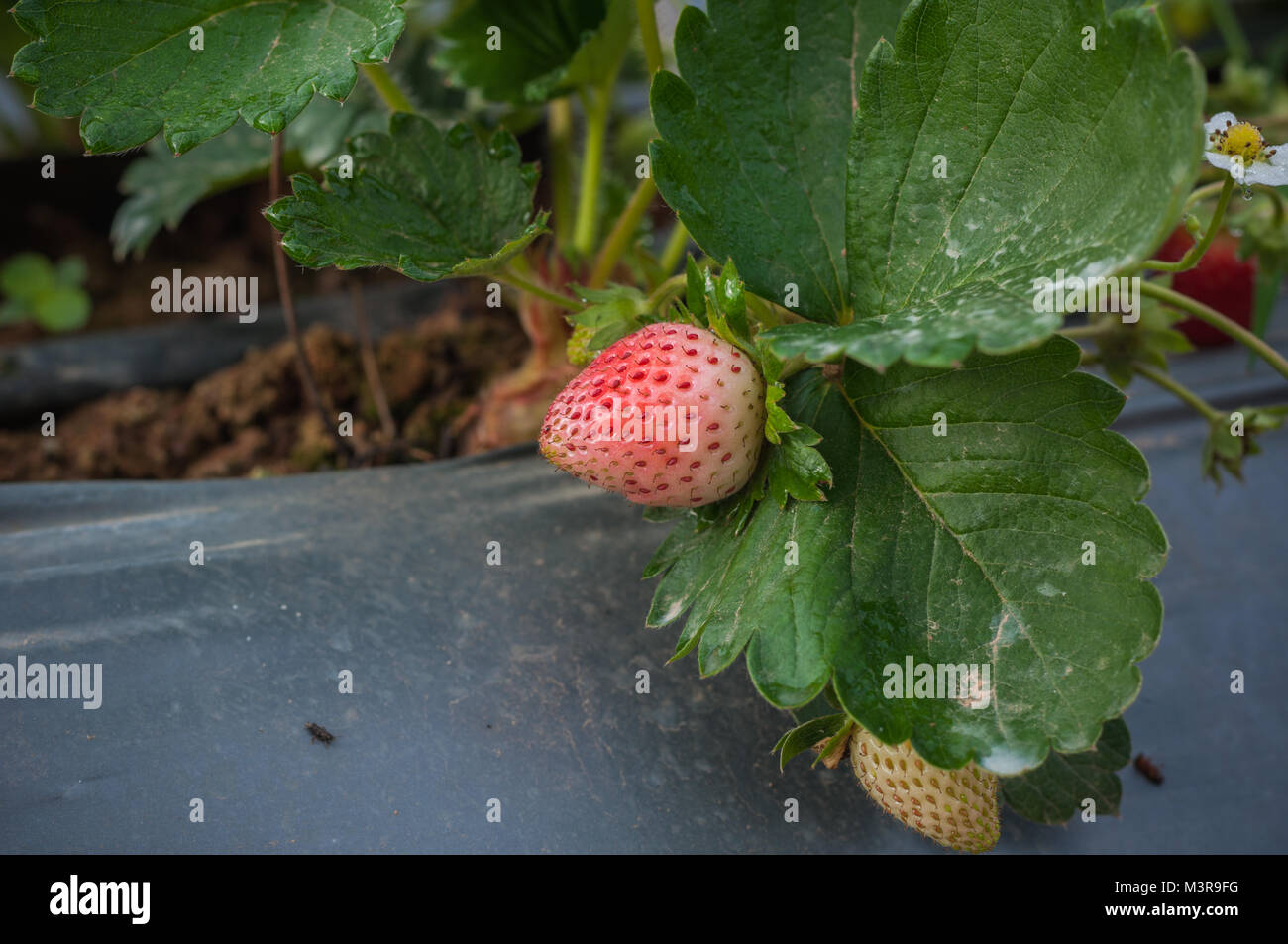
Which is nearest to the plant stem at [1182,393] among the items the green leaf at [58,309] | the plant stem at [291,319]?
the plant stem at [291,319]

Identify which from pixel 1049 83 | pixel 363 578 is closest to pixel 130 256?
pixel 363 578

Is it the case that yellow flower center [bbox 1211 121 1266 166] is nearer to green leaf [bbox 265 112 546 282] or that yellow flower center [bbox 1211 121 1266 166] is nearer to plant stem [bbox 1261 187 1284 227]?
plant stem [bbox 1261 187 1284 227]

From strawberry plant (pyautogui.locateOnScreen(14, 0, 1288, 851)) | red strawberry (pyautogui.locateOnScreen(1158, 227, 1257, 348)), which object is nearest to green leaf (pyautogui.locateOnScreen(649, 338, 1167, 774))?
strawberry plant (pyautogui.locateOnScreen(14, 0, 1288, 851))

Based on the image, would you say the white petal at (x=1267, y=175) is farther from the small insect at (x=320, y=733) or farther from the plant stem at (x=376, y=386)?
the plant stem at (x=376, y=386)

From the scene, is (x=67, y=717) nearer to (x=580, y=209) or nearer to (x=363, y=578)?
(x=363, y=578)

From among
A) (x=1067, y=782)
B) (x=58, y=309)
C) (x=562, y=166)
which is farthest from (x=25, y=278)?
(x=1067, y=782)

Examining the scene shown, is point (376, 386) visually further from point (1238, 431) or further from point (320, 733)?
point (1238, 431)
